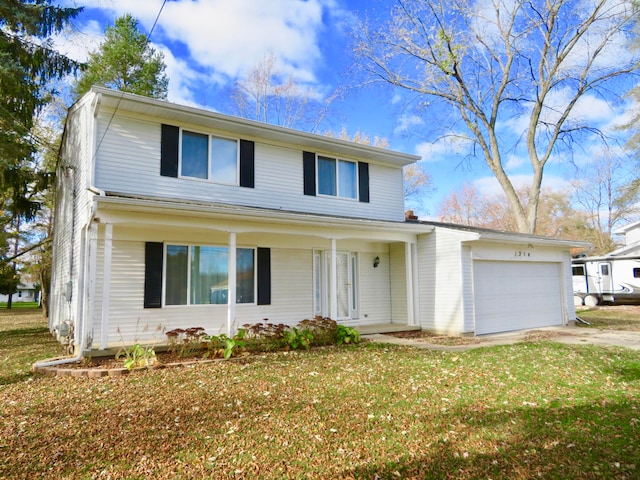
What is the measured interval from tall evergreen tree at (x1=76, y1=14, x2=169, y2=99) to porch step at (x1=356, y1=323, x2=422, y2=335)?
18649 millimetres

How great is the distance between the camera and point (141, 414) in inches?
179

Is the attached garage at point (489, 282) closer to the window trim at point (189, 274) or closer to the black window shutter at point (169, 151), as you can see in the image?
the window trim at point (189, 274)

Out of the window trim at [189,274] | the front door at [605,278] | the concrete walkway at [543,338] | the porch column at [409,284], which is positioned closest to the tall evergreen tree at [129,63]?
the window trim at [189,274]

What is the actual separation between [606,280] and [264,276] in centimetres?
1967

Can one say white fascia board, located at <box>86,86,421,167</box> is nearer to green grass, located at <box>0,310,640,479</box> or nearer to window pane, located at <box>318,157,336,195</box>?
window pane, located at <box>318,157,336,195</box>

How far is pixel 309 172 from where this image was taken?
1140 cm

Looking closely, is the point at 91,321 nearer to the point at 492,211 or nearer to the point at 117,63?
the point at 117,63

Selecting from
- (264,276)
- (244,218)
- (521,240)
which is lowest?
(264,276)

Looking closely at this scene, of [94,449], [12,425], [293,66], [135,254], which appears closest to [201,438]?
[94,449]

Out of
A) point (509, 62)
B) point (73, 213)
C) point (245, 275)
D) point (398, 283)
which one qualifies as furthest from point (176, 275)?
point (509, 62)

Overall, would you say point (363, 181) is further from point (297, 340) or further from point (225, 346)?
point (225, 346)

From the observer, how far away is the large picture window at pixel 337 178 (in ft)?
38.5

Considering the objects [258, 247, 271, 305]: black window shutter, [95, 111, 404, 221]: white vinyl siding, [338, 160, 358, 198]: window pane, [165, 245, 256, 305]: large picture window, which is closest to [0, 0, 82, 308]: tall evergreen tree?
[95, 111, 404, 221]: white vinyl siding

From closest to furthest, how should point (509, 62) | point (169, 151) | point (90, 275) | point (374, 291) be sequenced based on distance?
1. point (90, 275)
2. point (169, 151)
3. point (374, 291)
4. point (509, 62)
